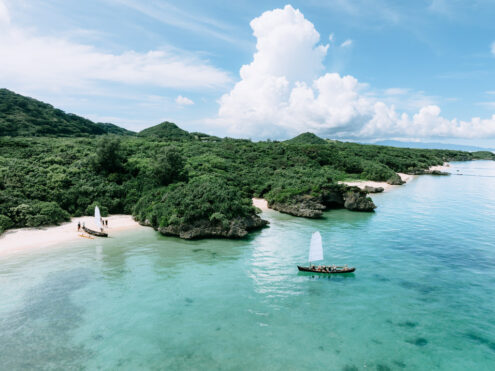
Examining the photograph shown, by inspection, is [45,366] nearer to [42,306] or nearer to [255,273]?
[42,306]

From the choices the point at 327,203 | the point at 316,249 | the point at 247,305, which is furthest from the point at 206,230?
the point at 327,203

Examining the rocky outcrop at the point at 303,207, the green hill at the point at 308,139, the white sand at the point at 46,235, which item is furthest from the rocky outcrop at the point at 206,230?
the green hill at the point at 308,139

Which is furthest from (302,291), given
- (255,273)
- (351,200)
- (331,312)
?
(351,200)

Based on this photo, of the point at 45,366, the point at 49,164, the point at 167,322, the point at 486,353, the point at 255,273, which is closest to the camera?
the point at 45,366

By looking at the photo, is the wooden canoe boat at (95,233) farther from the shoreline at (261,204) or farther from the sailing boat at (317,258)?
the shoreline at (261,204)

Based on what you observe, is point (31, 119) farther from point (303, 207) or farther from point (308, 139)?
point (308, 139)

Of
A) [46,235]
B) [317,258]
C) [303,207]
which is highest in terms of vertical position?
[303,207]
